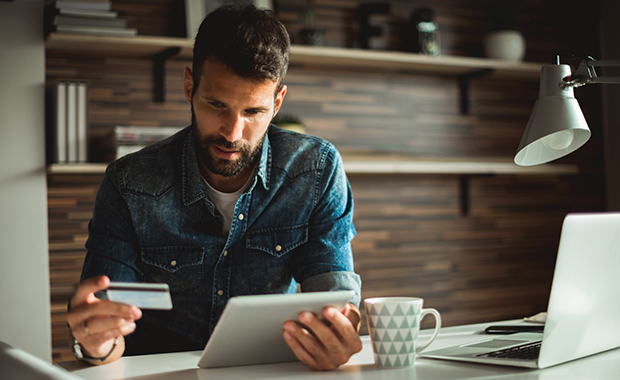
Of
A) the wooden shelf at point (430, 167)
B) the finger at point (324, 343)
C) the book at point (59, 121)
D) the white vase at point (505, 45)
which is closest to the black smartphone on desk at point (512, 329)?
the finger at point (324, 343)

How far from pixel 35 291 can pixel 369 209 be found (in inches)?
59.1

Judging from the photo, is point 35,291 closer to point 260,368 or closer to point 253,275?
point 253,275

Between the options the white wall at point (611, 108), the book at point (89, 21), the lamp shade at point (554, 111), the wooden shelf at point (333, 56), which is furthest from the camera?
the white wall at point (611, 108)

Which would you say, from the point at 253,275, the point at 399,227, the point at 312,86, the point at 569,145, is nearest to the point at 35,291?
the point at 253,275

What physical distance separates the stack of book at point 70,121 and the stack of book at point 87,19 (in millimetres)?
200

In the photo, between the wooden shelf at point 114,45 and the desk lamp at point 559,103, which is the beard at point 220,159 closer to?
the desk lamp at point 559,103

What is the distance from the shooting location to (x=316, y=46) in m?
2.69

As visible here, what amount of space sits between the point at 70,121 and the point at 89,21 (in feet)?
1.24

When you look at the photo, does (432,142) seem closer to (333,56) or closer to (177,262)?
(333,56)

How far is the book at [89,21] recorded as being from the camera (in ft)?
7.24

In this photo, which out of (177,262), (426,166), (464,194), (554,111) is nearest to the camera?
(554,111)

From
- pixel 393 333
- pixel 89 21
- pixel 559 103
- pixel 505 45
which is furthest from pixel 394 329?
pixel 505 45

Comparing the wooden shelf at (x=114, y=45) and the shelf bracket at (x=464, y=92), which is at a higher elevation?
the wooden shelf at (x=114, y=45)

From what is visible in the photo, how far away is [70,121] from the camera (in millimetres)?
2256
